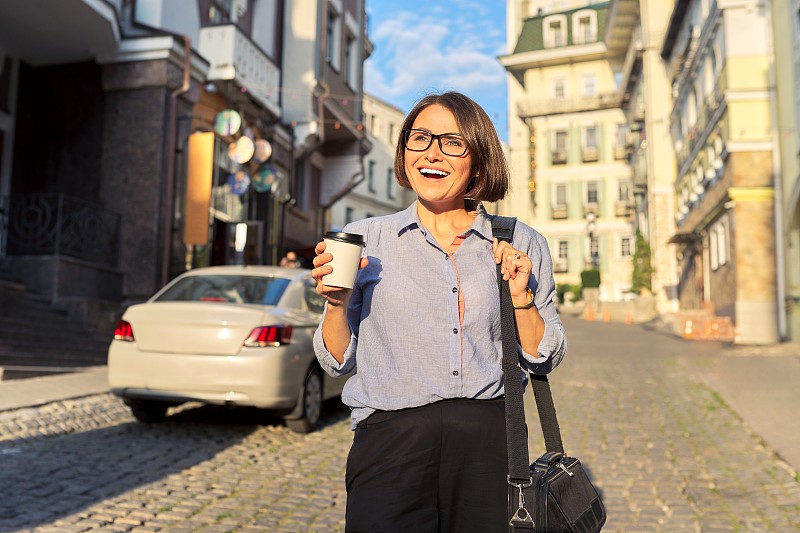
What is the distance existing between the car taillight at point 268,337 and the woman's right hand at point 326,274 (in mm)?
4837

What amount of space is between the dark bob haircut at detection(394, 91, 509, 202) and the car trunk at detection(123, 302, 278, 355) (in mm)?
4786

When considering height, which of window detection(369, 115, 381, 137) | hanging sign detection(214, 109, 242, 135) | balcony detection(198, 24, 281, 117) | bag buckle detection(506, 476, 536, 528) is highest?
window detection(369, 115, 381, 137)

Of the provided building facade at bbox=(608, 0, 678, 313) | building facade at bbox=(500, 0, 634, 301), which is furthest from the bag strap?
building facade at bbox=(500, 0, 634, 301)

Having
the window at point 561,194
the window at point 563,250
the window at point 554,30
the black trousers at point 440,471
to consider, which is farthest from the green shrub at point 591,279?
the black trousers at point 440,471

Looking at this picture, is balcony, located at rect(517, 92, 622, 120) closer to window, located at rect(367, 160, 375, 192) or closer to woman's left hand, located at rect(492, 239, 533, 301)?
window, located at rect(367, 160, 375, 192)

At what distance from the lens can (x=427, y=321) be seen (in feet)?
Result: 6.80

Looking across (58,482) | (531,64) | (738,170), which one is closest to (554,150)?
(531,64)

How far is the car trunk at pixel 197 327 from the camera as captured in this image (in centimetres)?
676

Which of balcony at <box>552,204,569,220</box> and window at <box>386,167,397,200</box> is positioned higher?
window at <box>386,167,397,200</box>

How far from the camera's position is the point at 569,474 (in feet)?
6.70

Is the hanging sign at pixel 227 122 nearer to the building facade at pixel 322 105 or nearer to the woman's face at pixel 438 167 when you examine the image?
the building facade at pixel 322 105

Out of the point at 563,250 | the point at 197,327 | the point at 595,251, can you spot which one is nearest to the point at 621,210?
the point at 595,251

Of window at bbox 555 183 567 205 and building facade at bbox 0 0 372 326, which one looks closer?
building facade at bbox 0 0 372 326

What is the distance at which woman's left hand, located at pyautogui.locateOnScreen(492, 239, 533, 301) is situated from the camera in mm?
1978
